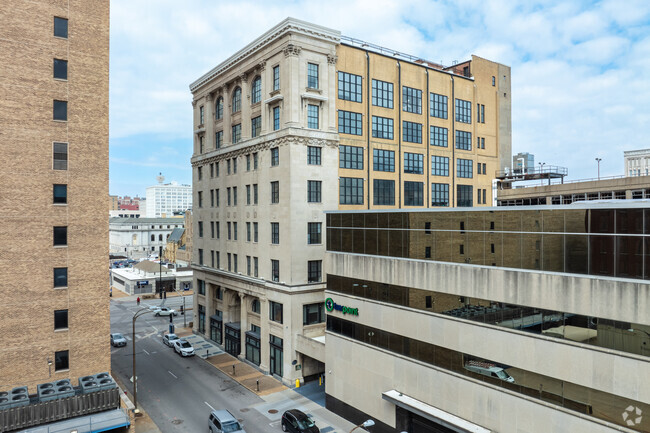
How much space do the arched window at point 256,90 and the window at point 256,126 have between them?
2.01m

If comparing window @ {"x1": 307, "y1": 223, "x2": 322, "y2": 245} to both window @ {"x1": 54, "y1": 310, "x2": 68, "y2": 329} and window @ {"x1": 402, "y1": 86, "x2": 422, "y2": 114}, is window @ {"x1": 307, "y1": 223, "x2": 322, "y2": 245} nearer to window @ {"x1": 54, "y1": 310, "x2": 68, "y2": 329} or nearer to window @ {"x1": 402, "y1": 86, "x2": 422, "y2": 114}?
window @ {"x1": 402, "y1": 86, "x2": 422, "y2": 114}

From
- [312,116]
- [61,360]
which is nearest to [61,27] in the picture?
[312,116]

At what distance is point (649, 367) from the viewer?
1800 centimetres

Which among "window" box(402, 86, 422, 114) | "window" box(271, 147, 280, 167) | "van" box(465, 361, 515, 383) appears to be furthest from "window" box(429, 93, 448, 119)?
"van" box(465, 361, 515, 383)

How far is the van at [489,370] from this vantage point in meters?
23.1

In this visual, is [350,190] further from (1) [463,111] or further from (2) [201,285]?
(2) [201,285]

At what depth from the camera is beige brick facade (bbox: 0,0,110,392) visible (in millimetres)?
30297

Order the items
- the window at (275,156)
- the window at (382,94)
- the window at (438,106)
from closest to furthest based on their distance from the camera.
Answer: the window at (275,156), the window at (382,94), the window at (438,106)

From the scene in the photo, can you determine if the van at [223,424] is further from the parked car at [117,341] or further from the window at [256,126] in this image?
the parked car at [117,341]

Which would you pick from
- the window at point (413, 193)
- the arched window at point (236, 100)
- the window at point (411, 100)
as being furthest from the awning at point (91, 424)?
the window at point (411, 100)

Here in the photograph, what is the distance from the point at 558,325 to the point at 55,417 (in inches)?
1170

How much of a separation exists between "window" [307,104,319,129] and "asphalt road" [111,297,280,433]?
26.1m

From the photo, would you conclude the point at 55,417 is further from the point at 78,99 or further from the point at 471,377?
the point at 471,377

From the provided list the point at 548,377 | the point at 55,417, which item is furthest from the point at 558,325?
the point at 55,417
